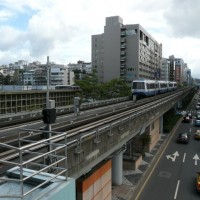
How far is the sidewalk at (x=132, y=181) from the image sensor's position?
75.5 ft

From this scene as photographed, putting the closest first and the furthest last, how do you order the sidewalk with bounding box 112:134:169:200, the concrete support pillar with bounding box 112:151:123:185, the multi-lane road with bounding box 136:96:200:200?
the sidewalk with bounding box 112:134:169:200, the multi-lane road with bounding box 136:96:200:200, the concrete support pillar with bounding box 112:151:123:185

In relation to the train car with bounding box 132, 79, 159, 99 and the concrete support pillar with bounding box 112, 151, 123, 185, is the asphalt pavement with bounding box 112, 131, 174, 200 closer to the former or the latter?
the concrete support pillar with bounding box 112, 151, 123, 185

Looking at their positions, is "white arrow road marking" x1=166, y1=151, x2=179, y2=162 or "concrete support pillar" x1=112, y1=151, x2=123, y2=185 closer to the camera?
"concrete support pillar" x1=112, y1=151, x2=123, y2=185

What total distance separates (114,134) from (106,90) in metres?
52.5

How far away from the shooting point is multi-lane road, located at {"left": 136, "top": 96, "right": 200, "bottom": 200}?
2406 centimetres

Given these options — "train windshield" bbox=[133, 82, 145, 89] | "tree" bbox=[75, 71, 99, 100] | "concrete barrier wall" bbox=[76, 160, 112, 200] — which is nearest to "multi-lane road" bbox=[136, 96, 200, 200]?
"concrete barrier wall" bbox=[76, 160, 112, 200]

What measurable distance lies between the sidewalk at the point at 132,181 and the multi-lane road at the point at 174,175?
534mm

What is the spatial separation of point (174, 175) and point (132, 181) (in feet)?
17.8

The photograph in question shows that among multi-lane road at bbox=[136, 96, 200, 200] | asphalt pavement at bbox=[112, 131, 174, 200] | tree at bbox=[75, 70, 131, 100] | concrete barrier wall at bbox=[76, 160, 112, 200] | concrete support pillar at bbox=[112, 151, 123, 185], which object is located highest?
tree at bbox=[75, 70, 131, 100]

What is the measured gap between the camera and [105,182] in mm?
19297

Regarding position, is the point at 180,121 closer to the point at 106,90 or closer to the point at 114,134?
the point at 106,90

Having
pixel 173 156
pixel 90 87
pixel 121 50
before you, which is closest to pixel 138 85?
pixel 90 87

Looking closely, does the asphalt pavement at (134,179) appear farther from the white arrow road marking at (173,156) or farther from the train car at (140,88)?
the train car at (140,88)

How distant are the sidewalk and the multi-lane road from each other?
53 centimetres
